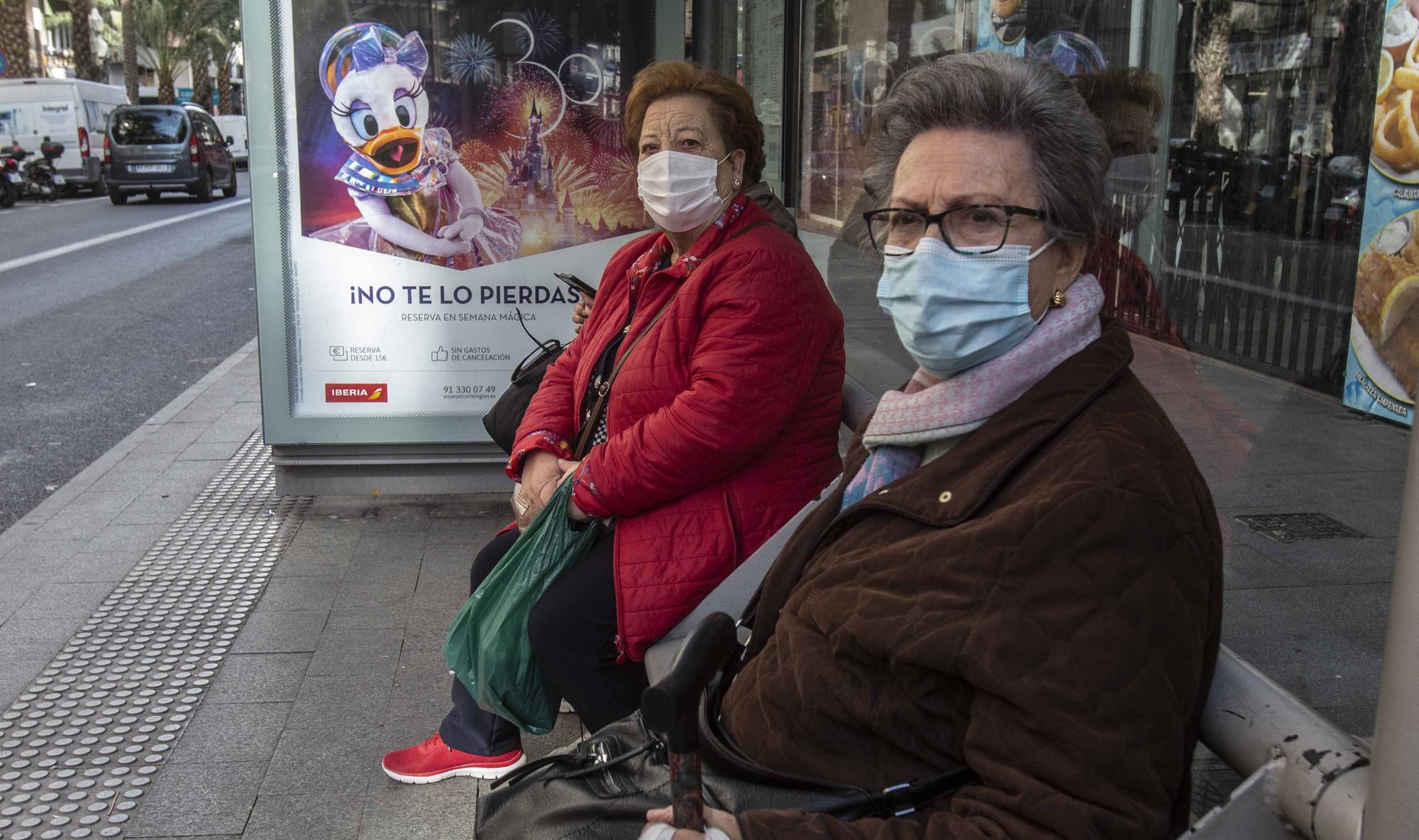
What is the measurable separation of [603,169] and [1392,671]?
4.39m

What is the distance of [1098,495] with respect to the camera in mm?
1436

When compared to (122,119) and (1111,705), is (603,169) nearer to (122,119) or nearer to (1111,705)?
(1111,705)

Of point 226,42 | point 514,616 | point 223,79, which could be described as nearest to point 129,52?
point 226,42

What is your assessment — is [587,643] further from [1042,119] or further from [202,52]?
[202,52]

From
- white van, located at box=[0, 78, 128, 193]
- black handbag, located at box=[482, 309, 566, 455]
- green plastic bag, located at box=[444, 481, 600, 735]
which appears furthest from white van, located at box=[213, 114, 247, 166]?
green plastic bag, located at box=[444, 481, 600, 735]

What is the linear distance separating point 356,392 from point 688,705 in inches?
167

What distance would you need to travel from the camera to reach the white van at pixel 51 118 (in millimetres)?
28500

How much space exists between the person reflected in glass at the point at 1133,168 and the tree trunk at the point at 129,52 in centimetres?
4444

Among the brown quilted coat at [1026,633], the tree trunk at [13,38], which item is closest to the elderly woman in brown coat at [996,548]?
the brown quilted coat at [1026,633]

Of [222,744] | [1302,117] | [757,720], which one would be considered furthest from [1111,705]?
[222,744]

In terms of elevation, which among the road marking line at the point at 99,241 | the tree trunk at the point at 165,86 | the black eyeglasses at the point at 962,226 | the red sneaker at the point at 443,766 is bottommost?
the red sneaker at the point at 443,766

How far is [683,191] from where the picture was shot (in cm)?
304

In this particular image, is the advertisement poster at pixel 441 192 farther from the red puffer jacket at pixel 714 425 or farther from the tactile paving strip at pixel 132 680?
the red puffer jacket at pixel 714 425

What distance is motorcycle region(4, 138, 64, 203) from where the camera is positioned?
1028 inches
